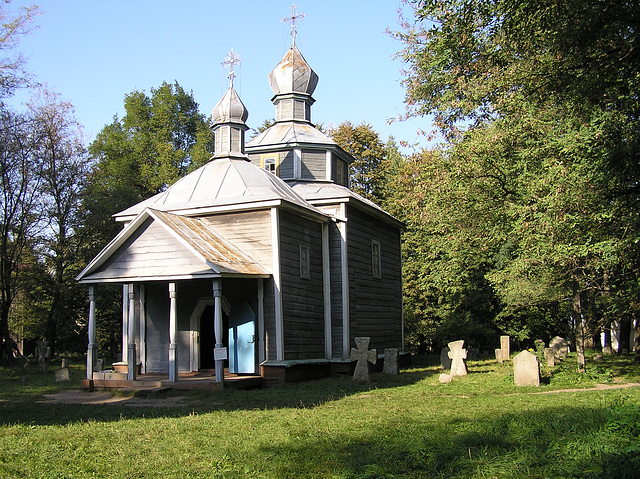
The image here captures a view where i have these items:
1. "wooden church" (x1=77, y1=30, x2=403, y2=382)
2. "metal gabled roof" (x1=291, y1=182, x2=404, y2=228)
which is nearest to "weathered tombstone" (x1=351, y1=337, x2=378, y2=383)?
"wooden church" (x1=77, y1=30, x2=403, y2=382)

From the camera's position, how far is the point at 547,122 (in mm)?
16094

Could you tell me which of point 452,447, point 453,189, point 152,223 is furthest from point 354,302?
point 452,447

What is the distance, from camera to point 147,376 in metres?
18.4

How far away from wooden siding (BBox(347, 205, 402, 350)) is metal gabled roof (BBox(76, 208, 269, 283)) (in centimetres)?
523

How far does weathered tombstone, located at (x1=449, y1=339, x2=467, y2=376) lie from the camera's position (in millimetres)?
18828

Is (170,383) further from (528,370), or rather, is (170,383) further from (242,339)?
(528,370)

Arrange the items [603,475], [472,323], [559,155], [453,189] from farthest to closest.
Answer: [472,323]
[453,189]
[559,155]
[603,475]

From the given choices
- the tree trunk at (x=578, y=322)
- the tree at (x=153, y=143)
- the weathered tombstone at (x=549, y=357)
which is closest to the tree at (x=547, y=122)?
the tree trunk at (x=578, y=322)

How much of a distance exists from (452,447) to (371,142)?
37935 millimetres

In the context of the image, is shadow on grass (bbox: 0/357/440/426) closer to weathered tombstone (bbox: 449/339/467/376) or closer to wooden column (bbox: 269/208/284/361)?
weathered tombstone (bbox: 449/339/467/376)

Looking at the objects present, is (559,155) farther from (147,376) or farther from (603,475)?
(147,376)

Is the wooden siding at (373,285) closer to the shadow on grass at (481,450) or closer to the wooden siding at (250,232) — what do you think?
the wooden siding at (250,232)

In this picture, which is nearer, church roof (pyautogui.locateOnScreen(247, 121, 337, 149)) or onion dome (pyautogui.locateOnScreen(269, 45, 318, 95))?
church roof (pyautogui.locateOnScreen(247, 121, 337, 149))

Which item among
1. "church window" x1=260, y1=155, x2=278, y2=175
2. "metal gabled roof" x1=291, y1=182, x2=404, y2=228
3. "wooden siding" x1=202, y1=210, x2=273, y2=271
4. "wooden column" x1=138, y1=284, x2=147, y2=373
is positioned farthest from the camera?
"church window" x1=260, y1=155, x2=278, y2=175
